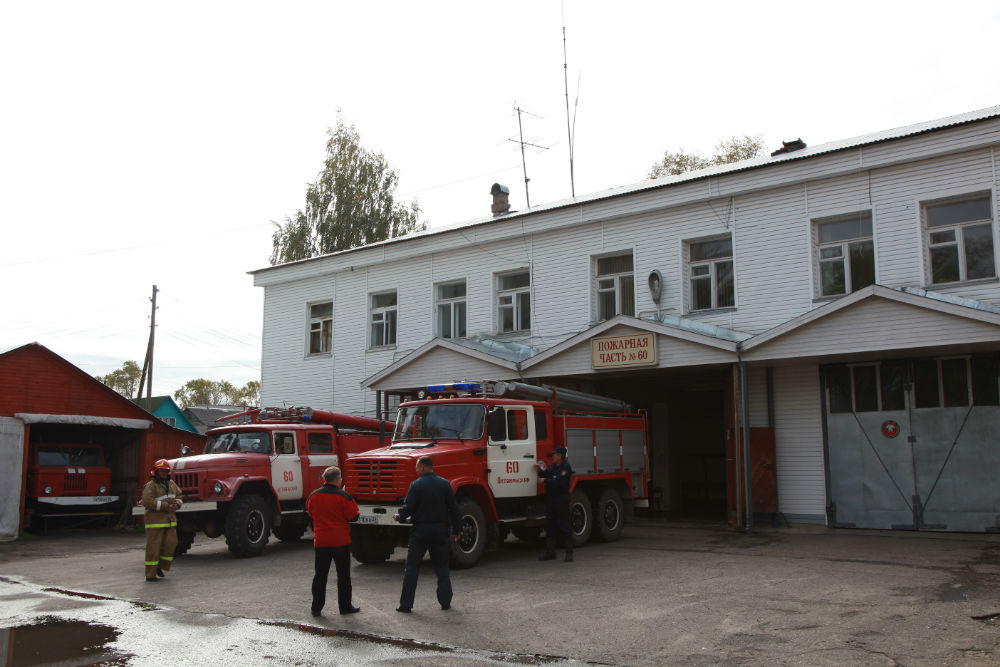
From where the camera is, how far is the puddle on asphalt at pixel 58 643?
23.0 ft

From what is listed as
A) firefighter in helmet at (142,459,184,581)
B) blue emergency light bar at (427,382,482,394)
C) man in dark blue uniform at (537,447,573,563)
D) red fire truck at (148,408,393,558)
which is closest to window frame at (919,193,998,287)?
man in dark blue uniform at (537,447,573,563)

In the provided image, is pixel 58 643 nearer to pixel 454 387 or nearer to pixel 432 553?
pixel 432 553

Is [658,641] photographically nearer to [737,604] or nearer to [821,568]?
[737,604]

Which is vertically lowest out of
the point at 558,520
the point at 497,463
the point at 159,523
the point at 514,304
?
the point at 558,520

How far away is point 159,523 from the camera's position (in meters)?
11.6

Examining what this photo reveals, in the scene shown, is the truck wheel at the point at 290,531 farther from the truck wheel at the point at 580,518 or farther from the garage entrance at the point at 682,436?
the garage entrance at the point at 682,436

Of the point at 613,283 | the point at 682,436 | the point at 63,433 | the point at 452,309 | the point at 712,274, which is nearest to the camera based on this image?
the point at 712,274

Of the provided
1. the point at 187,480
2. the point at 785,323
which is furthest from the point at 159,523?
the point at 785,323

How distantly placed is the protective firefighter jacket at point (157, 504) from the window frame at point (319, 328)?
13719 mm

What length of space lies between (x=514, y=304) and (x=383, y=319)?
4709 millimetres

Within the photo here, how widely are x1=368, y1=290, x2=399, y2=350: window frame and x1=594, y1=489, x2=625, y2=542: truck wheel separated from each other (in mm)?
10301

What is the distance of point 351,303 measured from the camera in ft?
81.8

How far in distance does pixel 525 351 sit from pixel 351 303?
726 centimetres

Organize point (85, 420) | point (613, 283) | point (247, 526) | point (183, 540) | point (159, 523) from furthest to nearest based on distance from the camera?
point (613, 283) → point (85, 420) → point (183, 540) → point (247, 526) → point (159, 523)
